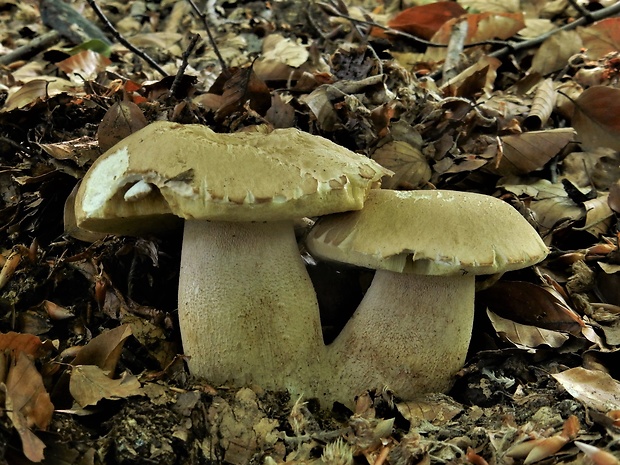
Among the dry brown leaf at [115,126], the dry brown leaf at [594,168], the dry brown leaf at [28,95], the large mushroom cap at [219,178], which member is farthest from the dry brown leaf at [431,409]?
the dry brown leaf at [28,95]

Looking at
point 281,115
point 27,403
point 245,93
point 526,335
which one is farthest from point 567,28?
point 27,403

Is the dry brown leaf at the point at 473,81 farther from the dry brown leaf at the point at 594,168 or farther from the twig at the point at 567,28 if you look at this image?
the dry brown leaf at the point at 594,168

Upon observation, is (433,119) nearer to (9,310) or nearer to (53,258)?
(53,258)

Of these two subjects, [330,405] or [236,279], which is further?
[330,405]

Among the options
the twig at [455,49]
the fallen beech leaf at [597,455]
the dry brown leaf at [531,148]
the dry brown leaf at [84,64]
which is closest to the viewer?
the fallen beech leaf at [597,455]

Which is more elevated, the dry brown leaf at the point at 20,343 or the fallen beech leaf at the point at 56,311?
the dry brown leaf at the point at 20,343

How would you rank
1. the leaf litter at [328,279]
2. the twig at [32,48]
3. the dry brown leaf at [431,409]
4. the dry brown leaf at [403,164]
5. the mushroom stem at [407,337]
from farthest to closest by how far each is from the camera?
the twig at [32,48] < the dry brown leaf at [403,164] < the mushroom stem at [407,337] < the dry brown leaf at [431,409] < the leaf litter at [328,279]

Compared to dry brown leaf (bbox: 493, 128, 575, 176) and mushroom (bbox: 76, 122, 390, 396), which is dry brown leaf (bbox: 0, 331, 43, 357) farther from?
dry brown leaf (bbox: 493, 128, 575, 176)

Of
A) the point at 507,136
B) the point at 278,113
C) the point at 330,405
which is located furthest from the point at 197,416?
the point at 507,136
